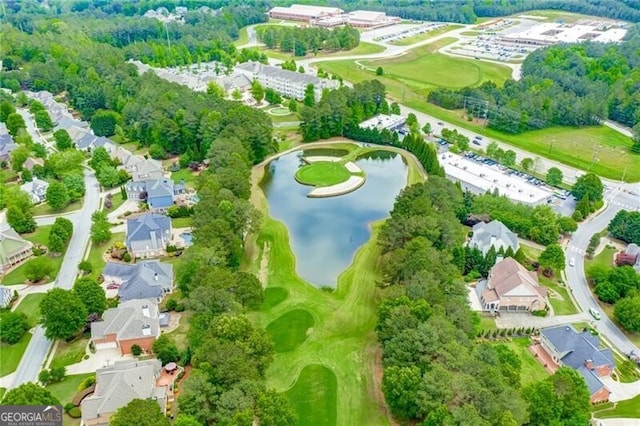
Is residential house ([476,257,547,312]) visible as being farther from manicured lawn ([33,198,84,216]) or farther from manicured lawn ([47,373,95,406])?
manicured lawn ([33,198,84,216])

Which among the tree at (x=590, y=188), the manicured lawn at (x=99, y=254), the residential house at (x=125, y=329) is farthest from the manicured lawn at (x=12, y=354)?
the tree at (x=590, y=188)

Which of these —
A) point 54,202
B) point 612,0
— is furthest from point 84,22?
point 612,0

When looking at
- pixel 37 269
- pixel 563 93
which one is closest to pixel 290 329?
pixel 37 269

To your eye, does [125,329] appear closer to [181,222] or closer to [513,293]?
[181,222]

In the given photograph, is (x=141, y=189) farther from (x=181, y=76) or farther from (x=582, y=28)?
(x=582, y=28)

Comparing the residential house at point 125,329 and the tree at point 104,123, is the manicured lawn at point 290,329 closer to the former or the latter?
Answer: the residential house at point 125,329

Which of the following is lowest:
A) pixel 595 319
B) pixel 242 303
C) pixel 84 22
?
pixel 595 319

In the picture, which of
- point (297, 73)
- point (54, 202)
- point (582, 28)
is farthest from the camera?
point (582, 28)
